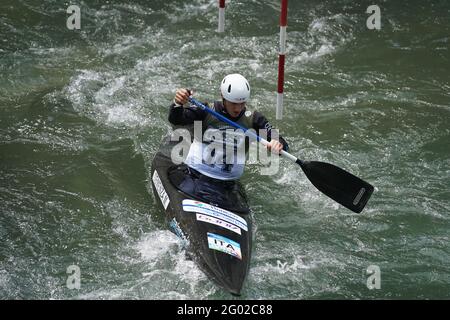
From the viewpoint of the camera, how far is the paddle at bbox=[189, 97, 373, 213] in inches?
271

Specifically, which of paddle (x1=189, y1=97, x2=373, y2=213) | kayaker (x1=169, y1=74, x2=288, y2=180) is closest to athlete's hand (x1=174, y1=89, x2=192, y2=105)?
kayaker (x1=169, y1=74, x2=288, y2=180)

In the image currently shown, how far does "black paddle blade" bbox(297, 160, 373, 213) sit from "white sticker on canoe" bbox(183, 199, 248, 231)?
2.68 feet

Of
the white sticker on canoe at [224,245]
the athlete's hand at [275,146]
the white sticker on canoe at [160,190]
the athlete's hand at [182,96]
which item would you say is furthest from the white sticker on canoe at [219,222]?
the athlete's hand at [182,96]

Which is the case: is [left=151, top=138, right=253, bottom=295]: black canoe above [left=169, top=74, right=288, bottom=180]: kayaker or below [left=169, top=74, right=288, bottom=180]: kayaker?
below

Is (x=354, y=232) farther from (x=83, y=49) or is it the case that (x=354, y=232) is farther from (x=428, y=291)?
(x=83, y=49)

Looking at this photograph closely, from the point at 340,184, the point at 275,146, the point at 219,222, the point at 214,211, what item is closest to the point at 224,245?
the point at 219,222

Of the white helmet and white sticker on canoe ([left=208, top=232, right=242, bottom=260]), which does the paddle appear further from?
white sticker on canoe ([left=208, top=232, right=242, bottom=260])

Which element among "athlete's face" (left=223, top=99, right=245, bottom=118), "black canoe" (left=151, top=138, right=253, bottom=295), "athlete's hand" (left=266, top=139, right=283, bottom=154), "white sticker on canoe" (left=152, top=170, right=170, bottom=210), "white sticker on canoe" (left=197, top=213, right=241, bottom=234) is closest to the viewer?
"black canoe" (left=151, top=138, right=253, bottom=295)

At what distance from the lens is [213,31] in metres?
10.8

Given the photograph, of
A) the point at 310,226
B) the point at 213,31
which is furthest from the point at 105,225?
the point at 213,31

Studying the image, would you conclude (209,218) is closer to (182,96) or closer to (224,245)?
(224,245)

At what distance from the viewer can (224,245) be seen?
6.18 m

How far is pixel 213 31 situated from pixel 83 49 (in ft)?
6.04

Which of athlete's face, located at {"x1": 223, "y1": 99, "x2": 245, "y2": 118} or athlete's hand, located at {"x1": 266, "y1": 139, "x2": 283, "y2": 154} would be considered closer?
athlete's hand, located at {"x1": 266, "y1": 139, "x2": 283, "y2": 154}
